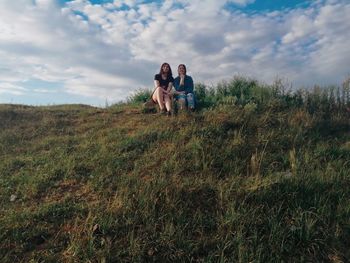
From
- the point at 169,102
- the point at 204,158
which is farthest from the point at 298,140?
the point at 169,102

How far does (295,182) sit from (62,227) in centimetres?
336

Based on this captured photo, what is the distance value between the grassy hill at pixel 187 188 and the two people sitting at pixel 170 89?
0.42 m

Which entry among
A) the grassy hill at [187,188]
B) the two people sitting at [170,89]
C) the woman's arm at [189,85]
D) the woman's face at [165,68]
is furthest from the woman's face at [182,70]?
the grassy hill at [187,188]

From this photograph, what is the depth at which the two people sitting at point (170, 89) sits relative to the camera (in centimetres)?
995

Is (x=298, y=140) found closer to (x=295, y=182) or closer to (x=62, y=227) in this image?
(x=295, y=182)

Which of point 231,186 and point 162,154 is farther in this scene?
point 162,154

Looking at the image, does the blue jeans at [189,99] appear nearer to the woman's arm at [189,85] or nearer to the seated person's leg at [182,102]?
the seated person's leg at [182,102]

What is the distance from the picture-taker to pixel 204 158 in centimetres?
678

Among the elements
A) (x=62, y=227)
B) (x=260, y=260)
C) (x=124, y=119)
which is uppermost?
(x=124, y=119)

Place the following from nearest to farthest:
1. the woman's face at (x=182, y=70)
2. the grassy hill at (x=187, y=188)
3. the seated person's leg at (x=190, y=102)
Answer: the grassy hill at (x=187, y=188), the seated person's leg at (x=190, y=102), the woman's face at (x=182, y=70)

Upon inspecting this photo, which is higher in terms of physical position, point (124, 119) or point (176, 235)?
point (124, 119)

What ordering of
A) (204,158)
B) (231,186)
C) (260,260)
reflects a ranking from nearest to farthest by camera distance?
(260,260) → (231,186) → (204,158)

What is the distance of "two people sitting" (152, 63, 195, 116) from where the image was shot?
995 centimetres

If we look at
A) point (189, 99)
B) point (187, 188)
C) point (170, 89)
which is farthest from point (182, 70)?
point (187, 188)
